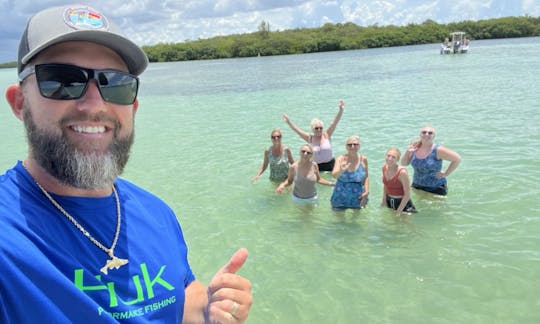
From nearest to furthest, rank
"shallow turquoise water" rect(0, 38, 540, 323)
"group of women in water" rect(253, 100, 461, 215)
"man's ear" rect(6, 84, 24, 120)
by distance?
"man's ear" rect(6, 84, 24, 120), "shallow turquoise water" rect(0, 38, 540, 323), "group of women in water" rect(253, 100, 461, 215)

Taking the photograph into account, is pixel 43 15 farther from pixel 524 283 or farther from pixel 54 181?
pixel 524 283

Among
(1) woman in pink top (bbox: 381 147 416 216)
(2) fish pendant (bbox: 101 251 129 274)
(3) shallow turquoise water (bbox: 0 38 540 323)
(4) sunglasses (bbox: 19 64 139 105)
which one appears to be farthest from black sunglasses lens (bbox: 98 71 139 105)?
(1) woman in pink top (bbox: 381 147 416 216)

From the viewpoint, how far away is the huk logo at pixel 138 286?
1.45m

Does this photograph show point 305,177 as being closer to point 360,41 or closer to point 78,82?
point 78,82

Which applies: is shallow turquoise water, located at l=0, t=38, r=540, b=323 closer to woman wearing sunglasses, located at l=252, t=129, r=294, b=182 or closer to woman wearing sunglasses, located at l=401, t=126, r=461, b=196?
woman wearing sunglasses, located at l=401, t=126, r=461, b=196

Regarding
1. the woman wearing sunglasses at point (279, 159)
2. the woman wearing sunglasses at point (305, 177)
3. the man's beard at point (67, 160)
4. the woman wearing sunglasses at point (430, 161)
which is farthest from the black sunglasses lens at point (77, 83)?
the woman wearing sunglasses at point (279, 159)

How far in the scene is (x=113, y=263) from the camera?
1562 mm

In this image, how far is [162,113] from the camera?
23141 millimetres

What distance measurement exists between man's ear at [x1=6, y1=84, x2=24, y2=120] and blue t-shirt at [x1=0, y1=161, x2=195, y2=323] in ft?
1.03

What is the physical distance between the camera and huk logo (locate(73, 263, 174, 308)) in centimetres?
145

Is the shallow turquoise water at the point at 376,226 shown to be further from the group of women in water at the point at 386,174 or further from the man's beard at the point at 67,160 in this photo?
the man's beard at the point at 67,160

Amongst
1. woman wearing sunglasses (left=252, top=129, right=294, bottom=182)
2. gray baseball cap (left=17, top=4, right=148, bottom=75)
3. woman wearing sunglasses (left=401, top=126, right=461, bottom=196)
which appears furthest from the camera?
woman wearing sunglasses (left=252, top=129, right=294, bottom=182)

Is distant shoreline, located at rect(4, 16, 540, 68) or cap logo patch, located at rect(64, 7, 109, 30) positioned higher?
distant shoreline, located at rect(4, 16, 540, 68)

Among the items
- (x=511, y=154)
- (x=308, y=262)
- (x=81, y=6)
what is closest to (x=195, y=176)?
(x=308, y=262)
